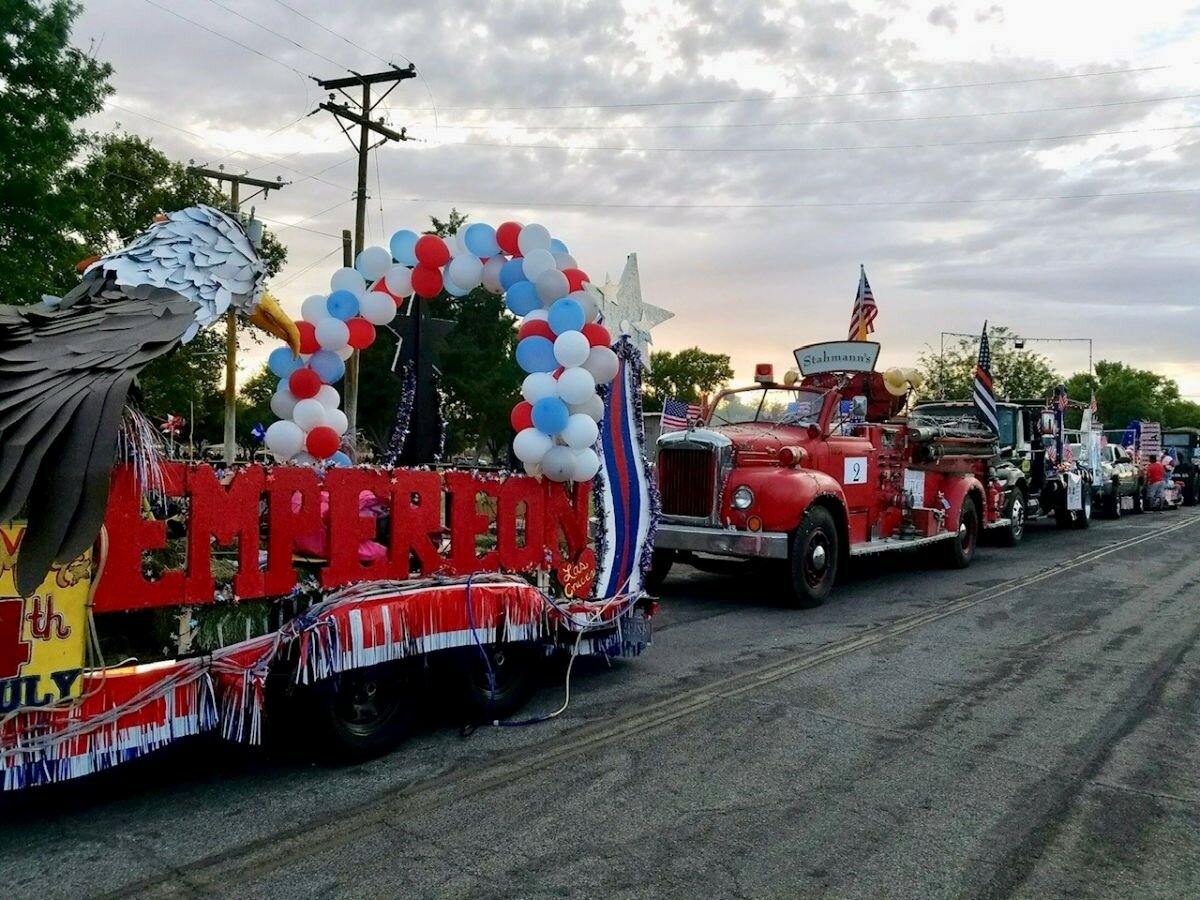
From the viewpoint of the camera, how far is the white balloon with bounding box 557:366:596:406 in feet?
18.0

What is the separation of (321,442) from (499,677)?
1.90 meters

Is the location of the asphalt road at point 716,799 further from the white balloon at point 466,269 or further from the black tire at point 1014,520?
the black tire at point 1014,520

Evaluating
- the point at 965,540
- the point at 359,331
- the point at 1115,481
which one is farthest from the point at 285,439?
the point at 1115,481

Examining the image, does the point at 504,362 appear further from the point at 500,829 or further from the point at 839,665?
the point at 500,829

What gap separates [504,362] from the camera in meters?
33.6

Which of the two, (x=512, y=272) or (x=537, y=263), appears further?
(x=512, y=272)

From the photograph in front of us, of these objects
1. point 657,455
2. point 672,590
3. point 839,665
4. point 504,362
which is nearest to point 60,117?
point 657,455

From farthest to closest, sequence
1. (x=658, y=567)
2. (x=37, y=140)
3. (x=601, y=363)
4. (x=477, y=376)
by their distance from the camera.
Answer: (x=477, y=376), (x=37, y=140), (x=658, y=567), (x=601, y=363)

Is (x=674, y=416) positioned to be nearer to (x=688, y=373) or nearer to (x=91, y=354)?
(x=91, y=354)

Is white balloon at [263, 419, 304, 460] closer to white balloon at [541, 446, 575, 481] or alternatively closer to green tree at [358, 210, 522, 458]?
white balloon at [541, 446, 575, 481]

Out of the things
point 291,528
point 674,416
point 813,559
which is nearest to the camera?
point 291,528

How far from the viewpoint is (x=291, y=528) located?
4.45m

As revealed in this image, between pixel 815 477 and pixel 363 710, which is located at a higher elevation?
pixel 815 477

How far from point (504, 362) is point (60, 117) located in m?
21.9
